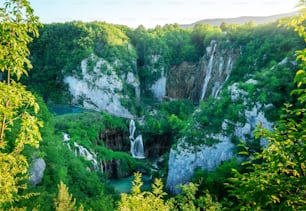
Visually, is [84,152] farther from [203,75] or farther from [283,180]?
[203,75]

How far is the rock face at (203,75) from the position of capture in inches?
1964

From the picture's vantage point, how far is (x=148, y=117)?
54188mm

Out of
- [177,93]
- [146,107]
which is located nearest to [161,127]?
[146,107]

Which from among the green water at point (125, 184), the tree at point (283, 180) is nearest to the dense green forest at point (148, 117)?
the tree at point (283, 180)

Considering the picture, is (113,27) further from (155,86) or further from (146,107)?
(146,107)

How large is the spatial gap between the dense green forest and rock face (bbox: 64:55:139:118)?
1.05 ft

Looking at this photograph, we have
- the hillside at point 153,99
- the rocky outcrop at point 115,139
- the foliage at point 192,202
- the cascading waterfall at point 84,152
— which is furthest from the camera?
the rocky outcrop at point 115,139

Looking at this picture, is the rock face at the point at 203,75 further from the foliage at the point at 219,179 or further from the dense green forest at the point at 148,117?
the foliage at the point at 219,179

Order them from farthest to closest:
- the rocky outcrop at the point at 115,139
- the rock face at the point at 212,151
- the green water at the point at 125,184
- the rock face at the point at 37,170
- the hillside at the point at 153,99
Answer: the rocky outcrop at the point at 115,139 < the green water at the point at 125,184 < the rock face at the point at 212,151 < the hillside at the point at 153,99 < the rock face at the point at 37,170

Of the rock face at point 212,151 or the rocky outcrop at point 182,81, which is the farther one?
the rocky outcrop at point 182,81

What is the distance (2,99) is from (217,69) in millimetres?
49208

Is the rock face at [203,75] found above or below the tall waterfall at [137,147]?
above

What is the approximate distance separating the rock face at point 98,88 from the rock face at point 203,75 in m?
12.0

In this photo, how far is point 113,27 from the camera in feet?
241
